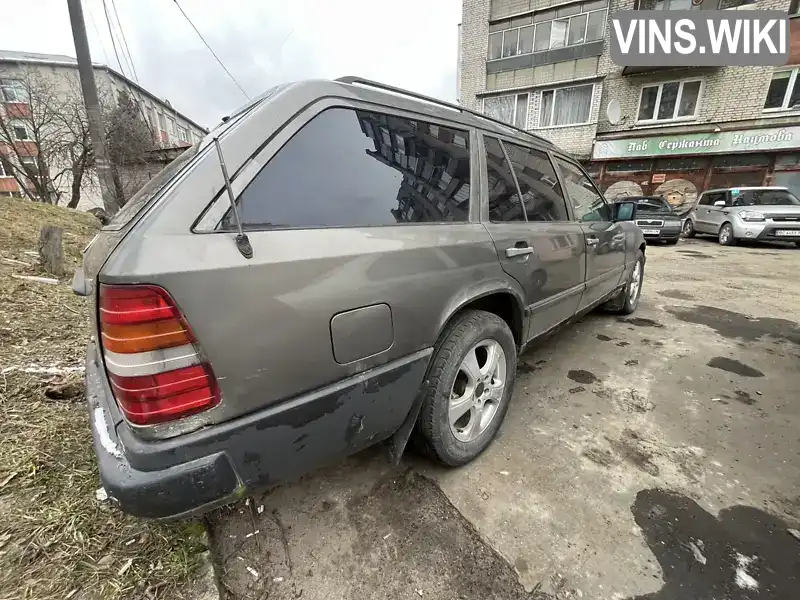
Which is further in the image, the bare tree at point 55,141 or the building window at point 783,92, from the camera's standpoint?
the building window at point 783,92

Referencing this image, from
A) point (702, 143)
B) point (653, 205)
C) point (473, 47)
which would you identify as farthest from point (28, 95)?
point (702, 143)

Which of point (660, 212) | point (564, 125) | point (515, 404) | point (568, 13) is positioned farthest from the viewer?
point (564, 125)

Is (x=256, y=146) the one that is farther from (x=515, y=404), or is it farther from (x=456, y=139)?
(x=515, y=404)

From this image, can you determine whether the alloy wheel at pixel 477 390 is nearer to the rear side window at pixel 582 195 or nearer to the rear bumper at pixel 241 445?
the rear bumper at pixel 241 445

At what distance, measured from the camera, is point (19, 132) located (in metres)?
10.9

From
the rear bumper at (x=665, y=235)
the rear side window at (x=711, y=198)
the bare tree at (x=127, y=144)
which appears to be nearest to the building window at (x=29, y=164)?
the bare tree at (x=127, y=144)

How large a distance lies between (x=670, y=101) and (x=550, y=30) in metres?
5.48

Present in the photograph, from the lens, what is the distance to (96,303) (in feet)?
3.66

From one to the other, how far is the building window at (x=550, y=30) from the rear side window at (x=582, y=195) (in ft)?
50.3

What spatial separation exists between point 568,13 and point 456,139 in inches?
697

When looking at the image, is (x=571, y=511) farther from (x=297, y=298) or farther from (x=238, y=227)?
(x=238, y=227)

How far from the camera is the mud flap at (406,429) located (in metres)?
1.68

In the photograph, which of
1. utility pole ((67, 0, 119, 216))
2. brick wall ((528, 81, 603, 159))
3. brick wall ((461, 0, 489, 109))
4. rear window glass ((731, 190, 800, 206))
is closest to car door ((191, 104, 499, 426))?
utility pole ((67, 0, 119, 216))

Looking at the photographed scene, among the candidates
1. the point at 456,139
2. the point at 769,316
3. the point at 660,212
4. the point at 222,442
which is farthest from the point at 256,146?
the point at 660,212
